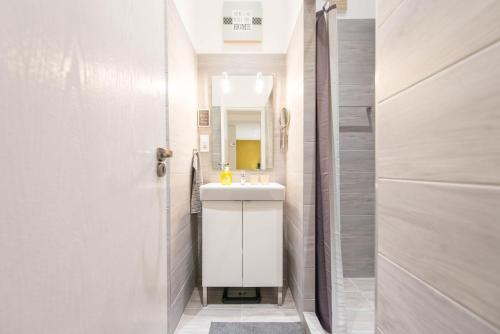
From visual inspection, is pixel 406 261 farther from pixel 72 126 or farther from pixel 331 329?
pixel 331 329

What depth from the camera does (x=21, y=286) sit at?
15.7 inches

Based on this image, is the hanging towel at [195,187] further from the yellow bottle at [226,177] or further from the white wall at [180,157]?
the yellow bottle at [226,177]

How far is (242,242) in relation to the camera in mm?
1683

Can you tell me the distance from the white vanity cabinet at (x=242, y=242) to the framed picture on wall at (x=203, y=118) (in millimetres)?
713

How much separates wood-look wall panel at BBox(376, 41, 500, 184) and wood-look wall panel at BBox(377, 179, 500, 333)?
3 cm

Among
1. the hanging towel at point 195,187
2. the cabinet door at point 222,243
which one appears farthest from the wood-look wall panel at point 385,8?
the hanging towel at point 195,187

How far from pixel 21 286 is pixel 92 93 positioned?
0.40m

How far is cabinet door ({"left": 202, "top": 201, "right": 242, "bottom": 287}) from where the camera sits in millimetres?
1672

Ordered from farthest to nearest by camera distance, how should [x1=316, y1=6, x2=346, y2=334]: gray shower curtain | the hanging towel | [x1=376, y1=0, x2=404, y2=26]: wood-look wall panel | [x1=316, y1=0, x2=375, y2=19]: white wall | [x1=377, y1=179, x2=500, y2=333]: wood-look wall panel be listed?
[x1=316, y1=0, x2=375, y2=19]: white wall, the hanging towel, [x1=316, y1=6, x2=346, y2=334]: gray shower curtain, [x1=376, y1=0, x2=404, y2=26]: wood-look wall panel, [x1=377, y1=179, x2=500, y2=333]: wood-look wall panel

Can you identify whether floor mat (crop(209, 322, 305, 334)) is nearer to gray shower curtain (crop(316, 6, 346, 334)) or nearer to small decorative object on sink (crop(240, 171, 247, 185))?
gray shower curtain (crop(316, 6, 346, 334))

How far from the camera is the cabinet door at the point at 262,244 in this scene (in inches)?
65.9

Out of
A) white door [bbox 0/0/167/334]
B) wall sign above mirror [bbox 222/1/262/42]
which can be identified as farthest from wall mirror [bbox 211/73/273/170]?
white door [bbox 0/0/167/334]

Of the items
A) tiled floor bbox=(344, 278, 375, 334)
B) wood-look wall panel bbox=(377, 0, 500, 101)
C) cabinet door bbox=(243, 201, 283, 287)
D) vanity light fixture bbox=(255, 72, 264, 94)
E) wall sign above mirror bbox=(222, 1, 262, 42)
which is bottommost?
tiled floor bbox=(344, 278, 375, 334)

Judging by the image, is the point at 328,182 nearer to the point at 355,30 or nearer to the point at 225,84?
the point at 225,84
